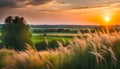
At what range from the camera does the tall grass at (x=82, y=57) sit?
1016 cm

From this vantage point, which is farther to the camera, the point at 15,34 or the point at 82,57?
the point at 15,34

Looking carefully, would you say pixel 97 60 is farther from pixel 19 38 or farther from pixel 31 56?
pixel 19 38

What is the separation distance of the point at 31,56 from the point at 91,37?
1.85 meters

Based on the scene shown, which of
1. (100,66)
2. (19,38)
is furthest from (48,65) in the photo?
(19,38)

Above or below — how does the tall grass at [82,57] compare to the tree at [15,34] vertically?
above

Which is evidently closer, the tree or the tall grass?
the tall grass

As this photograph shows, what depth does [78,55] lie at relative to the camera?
10.8 metres

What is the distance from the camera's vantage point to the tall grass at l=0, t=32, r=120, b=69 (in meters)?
10.2

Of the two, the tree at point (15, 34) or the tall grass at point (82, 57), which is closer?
the tall grass at point (82, 57)

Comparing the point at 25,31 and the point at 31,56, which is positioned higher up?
the point at 31,56

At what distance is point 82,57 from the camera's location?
35.0 ft

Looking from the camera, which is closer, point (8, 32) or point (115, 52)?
point (115, 52)

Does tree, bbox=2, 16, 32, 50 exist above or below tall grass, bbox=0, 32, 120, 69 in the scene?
below

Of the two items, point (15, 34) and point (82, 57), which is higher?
point (82, 57)
